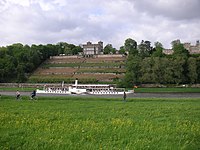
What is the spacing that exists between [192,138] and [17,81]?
13532 cm

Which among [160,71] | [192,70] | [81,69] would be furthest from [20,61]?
[192,70]

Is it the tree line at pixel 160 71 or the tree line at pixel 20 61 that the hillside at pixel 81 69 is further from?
the tree line at pixel 160 71

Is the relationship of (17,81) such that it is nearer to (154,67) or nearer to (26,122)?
(154,67)

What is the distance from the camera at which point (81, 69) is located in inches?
6388

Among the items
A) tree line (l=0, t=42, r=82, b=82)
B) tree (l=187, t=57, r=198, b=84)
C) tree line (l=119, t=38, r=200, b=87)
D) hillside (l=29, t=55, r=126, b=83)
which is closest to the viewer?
tree line (l=119, t=38, r=200, b=87)

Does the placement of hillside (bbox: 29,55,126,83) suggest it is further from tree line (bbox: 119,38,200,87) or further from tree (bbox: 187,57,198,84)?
tree (bbox: 187,57,198,84)

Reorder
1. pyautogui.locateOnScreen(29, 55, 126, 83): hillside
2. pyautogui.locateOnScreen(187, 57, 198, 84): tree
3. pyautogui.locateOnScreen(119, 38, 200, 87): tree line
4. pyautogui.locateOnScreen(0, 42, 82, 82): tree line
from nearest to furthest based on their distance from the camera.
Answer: pyautogui.locateOnScreen(119, 38, 200, 87): tree line → pyautogui.locateOnScreen(187, 57, 198, 84): tree → pyautogui.locateOnScreen(29, 55, 126, 83): hillside → pyautogui.locateOnScreen(0, 42, 82, 82): tree line

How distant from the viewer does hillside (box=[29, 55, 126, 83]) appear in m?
141

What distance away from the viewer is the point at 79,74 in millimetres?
153500

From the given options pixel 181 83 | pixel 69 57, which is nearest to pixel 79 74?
pixel 69 57

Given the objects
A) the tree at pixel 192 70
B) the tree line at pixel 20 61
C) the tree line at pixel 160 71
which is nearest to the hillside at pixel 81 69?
the tree line at pixel 20 61

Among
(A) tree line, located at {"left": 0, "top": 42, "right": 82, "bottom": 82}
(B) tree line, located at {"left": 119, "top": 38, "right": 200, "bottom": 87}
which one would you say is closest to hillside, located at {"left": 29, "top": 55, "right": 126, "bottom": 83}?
(A) tree line, located at {"left": 0, "top": 42, "right": 82, "bottom": 82}

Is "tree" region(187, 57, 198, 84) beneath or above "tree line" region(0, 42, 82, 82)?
beneath

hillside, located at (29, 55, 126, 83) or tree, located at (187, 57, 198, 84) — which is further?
hillside, located at (29, 55, 126, 83)
